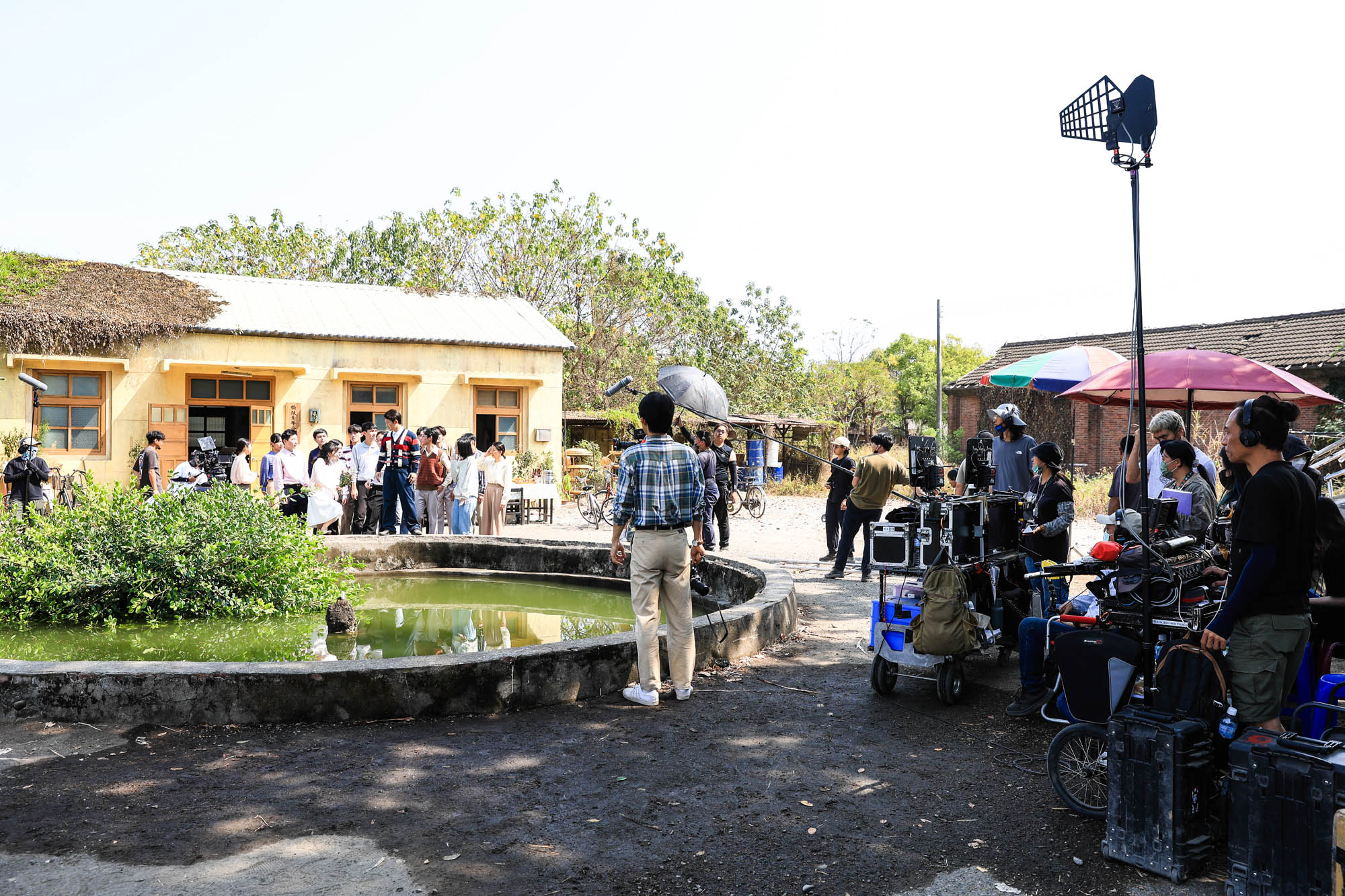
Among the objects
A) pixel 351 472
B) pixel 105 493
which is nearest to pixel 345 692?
pixel 105 493

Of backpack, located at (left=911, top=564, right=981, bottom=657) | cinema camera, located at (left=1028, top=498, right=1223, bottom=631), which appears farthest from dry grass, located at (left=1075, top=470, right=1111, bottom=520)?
cinema camera, located at (left=1028, top=498, right=1223, bottom=631)

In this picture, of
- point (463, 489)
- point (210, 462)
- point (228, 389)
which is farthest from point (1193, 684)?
point (228, 389)

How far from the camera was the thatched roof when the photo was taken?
16.2 meters

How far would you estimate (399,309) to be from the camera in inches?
809

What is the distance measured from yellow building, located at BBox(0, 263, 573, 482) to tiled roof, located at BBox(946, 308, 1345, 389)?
1007 cm

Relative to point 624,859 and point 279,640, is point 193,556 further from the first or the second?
point 624,859

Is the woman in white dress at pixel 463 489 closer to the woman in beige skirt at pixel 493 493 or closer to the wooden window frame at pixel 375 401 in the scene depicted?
the woman in beige skirt at pixel 493 493

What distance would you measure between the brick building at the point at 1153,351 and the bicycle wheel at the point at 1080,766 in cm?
1724

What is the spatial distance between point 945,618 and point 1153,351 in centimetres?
2179

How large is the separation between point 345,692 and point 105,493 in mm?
3901

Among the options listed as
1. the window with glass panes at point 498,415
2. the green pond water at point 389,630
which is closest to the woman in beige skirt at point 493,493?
the green pond water at point 389,630

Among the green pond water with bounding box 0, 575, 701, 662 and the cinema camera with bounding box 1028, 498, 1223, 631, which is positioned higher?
the cinema camera with bounding box 1028, 498, 1223, 631

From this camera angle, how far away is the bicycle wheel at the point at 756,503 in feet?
56.8

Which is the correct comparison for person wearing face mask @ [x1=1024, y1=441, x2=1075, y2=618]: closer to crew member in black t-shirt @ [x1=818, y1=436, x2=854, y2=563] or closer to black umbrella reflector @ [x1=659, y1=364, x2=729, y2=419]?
crew member in black t-shirt @ [x1=818, y1=436, x2=854, y2=563]
